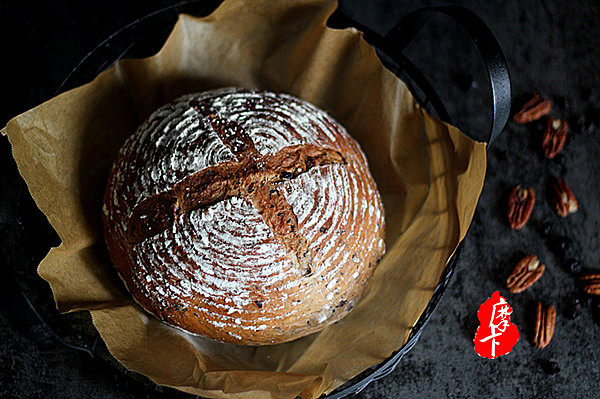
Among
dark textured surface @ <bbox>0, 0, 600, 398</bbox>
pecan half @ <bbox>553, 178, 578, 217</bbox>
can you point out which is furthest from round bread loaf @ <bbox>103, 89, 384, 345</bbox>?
pecan half @ <bbox>553, 178, 578, 217</bbox>

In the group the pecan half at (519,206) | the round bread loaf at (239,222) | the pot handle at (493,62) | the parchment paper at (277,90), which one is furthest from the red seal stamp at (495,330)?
the pot handle at (493,62)

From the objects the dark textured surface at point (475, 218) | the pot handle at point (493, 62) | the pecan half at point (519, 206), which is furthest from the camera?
the pecan half at point (519, 206)

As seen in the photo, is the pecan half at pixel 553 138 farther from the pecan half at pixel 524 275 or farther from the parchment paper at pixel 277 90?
the parchment paper at pixel 277 90

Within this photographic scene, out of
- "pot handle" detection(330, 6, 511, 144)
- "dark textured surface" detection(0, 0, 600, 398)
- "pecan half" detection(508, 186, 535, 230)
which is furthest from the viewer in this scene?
"pecan half" detection(508, 186, 535, 230)

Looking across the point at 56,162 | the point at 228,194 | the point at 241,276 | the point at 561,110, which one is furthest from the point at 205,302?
the point at 561,110

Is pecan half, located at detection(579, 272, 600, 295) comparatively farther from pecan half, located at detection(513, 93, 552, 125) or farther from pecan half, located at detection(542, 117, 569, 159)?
pecan half, located at detection(513, 93, 552, 125)

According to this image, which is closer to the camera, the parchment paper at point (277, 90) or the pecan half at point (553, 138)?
the parchment paper at point (277, 90)

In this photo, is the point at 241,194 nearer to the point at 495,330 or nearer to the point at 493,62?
the point at 493,62
